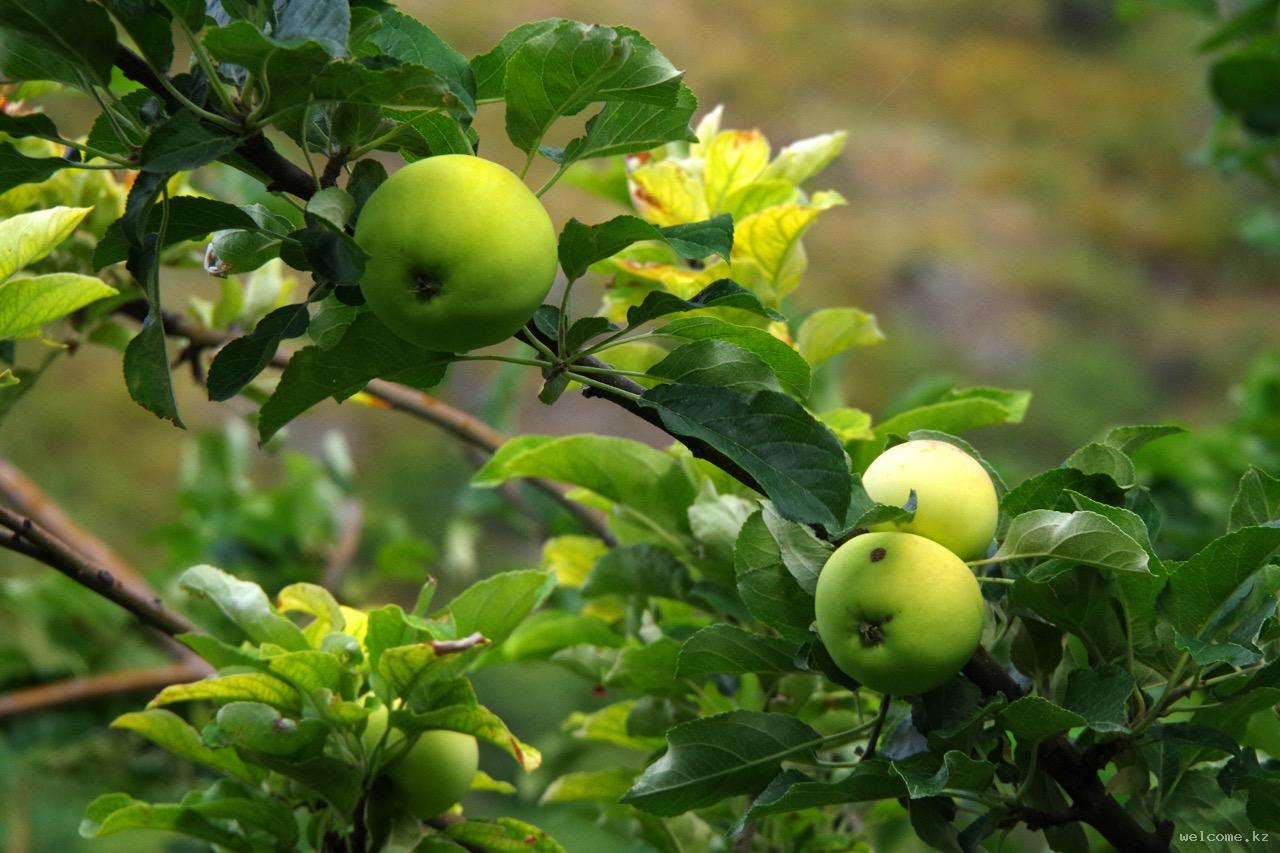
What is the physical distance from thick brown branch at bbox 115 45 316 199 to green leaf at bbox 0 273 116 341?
181mm

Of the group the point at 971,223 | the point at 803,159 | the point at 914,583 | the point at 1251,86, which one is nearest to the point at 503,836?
the point at 914,583

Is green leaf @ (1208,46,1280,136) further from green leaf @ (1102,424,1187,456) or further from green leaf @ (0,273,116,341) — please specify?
green leaf @ (0,273,116,341)

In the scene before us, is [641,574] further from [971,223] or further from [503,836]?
[971,223]

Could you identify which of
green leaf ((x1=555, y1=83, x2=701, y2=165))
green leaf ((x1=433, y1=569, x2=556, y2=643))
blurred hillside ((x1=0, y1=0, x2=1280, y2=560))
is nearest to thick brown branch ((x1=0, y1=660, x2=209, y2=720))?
green leaf ((x1=433, y1=569, x2=556, y2=643))

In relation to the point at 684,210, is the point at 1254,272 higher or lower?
lower

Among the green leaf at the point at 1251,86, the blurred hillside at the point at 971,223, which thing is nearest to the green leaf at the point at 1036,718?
the green leaf at the point at 1251,86

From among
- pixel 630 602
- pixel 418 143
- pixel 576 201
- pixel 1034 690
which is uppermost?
pixel 418 143

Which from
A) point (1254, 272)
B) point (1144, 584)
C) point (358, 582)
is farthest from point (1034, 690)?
point (1254, 272)

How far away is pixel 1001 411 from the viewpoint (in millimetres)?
704

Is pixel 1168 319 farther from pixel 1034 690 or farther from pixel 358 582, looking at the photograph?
pixel 1034 690

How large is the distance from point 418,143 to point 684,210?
34 centimetres

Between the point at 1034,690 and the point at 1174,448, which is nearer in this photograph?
the point at 1034,690

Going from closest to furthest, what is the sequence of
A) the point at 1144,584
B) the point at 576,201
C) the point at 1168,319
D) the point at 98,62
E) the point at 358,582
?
1. the point at 98,62
2. the point at 1144,584
3. the point at 358,582
4. the point at 576,201
5. the point at 1168,319

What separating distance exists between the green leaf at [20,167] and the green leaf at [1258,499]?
0.49 metres
